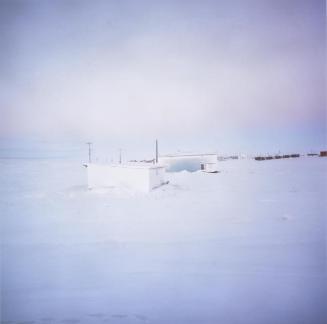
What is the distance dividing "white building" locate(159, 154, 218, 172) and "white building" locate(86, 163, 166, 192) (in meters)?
3.80

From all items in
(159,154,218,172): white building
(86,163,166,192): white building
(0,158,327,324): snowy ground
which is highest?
(159,154,218,172): white building

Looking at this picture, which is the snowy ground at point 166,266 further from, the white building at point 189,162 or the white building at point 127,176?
the white building at point 189,162

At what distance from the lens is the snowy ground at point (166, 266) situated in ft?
8.52

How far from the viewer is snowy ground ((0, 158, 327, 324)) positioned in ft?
8.52

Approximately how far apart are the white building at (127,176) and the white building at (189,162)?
3.80m

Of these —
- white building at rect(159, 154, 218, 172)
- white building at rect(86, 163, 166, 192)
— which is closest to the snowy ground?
white building at rect(86, 163, 166, 192)

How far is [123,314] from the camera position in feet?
8.33

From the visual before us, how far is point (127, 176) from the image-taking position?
28.5 feet

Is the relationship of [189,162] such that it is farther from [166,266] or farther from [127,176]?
[166,266]

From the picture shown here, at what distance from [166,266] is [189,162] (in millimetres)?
11201

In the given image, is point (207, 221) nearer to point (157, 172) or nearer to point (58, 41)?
point (157, 172)

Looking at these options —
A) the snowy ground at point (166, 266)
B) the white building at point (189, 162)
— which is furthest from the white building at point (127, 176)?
the white building at point (189, 162)

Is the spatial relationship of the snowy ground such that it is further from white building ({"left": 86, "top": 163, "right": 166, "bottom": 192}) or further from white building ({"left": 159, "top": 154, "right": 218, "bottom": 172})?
white building ({"left": 159, "top": 154, "right": 218, "bottom": 172})

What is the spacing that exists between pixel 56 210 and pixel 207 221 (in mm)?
3909
